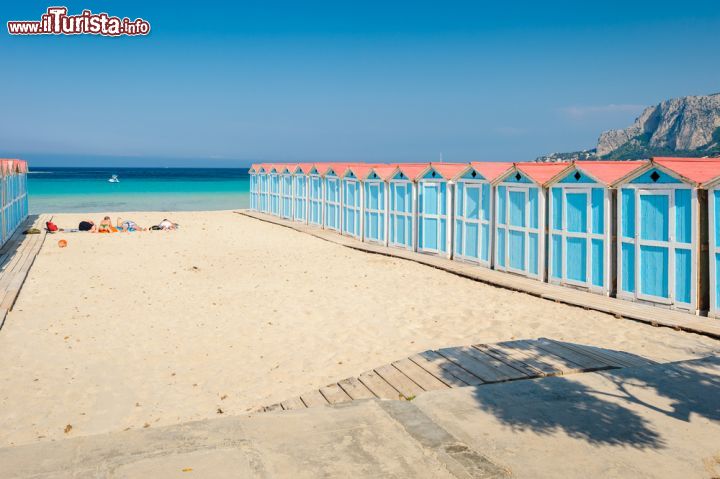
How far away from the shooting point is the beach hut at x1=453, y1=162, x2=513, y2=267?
14188 mm

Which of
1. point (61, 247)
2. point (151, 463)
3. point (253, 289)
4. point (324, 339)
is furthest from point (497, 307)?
point (61, 247)

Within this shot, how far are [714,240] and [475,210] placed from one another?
19.7 feet

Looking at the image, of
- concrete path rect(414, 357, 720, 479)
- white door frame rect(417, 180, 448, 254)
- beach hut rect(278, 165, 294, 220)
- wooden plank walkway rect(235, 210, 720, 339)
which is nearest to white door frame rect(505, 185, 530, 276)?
wooden plank walkway rect(235, 210, 720, 339)

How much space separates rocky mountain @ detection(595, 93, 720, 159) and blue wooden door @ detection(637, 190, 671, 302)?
123 feet

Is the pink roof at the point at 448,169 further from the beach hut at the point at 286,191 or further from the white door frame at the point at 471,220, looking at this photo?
the beach hut at the point at 286,191

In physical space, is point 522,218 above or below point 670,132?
below

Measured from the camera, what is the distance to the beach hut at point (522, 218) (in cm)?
1256

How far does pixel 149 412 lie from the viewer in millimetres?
6371

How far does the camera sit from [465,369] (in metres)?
6.46

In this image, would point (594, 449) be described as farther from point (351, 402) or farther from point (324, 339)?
point (324, 339)

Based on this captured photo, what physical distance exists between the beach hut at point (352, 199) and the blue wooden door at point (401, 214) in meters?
2.03

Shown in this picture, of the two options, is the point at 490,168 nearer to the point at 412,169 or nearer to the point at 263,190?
the point at 412,169

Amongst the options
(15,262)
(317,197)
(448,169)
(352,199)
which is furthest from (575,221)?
(317,197)

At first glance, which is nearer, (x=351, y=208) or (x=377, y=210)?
(x=377, y=210)
